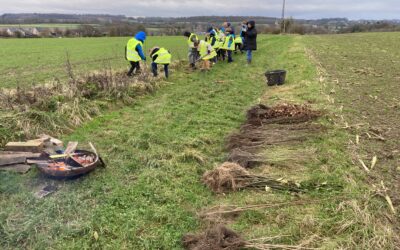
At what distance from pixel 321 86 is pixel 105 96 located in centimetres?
700

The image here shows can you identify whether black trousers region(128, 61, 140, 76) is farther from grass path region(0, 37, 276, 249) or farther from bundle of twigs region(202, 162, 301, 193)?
bundle of twigs region(202, 162, 301, 193)

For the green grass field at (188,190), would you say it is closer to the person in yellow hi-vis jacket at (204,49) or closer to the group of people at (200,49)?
the group of people at (200,49)

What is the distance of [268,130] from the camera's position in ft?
24.5

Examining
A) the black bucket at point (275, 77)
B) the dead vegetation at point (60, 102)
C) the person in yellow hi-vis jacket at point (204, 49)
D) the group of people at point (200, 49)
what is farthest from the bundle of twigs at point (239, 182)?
the person in yellow hi-vis jacket at point (204, 49)

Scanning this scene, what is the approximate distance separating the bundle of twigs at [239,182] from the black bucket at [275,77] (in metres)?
7.73

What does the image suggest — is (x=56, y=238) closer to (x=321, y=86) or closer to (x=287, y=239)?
(x=287, y=239)

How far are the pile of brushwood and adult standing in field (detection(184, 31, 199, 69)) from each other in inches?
284

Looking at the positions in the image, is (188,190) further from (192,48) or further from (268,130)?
(192,48)

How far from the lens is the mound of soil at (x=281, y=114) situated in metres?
8.02

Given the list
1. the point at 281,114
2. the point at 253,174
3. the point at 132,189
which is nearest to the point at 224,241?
the point at 253,174

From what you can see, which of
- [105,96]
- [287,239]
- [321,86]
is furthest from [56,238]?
[321,86]

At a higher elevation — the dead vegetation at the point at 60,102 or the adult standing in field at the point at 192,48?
the adult standing in field at the point at 192,48

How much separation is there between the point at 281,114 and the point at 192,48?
8158 mm

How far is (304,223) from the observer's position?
14.0 ft
